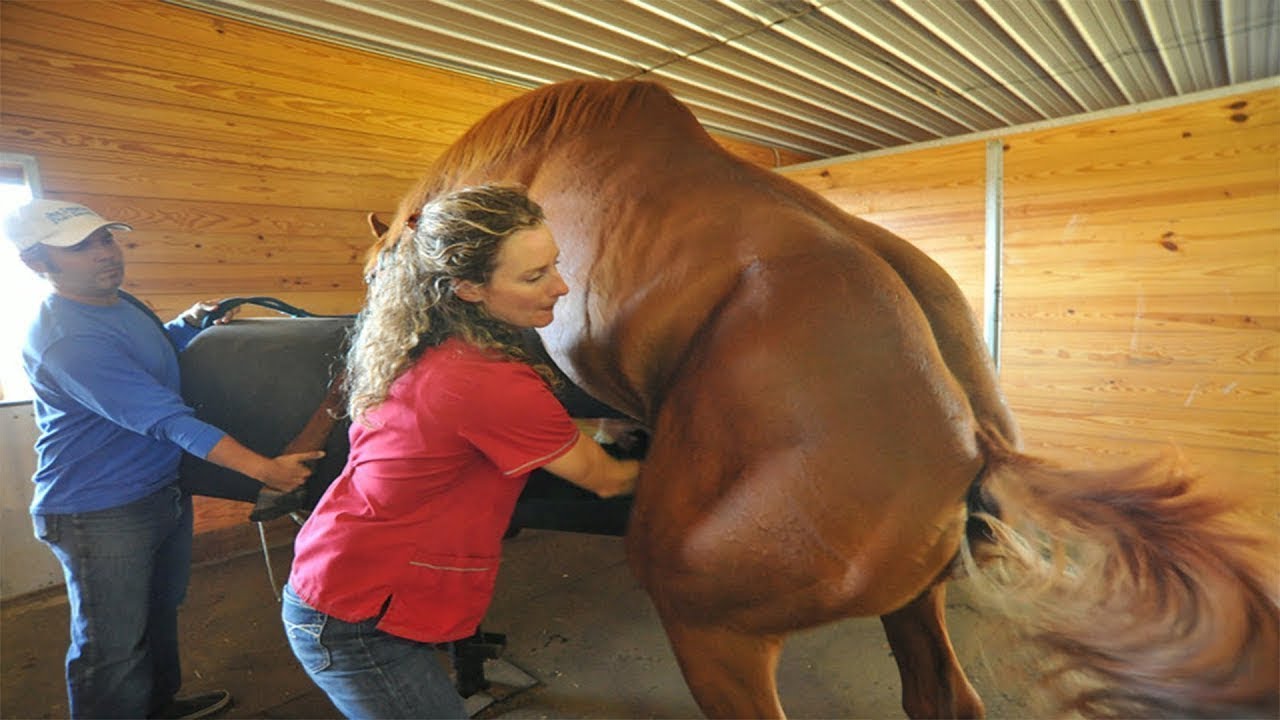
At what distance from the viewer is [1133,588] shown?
0.89 metres

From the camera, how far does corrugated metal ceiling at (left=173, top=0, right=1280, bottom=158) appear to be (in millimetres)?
1892

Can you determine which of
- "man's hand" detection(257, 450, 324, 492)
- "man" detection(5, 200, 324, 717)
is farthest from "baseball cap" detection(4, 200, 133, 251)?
"man's hand" detection(257, 450, 324, 492)

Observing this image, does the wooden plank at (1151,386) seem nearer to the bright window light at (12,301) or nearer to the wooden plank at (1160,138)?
the wooden plank at (1160,138)

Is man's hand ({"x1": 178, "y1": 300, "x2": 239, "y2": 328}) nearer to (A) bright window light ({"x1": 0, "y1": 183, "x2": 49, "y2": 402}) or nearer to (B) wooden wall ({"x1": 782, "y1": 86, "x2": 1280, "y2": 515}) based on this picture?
(A) bright window light ({"x1": 0, "y1": 183, "x2": 49, "y2": 402})

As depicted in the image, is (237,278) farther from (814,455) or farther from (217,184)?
(814,455)

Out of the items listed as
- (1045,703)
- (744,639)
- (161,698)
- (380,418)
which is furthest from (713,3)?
(161,698)

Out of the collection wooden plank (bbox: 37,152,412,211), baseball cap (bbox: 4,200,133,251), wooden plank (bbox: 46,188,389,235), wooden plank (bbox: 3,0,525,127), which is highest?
wooden plank (bbox: 3,0,525,127)

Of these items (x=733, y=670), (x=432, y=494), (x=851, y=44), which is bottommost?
(x=733, y=670)

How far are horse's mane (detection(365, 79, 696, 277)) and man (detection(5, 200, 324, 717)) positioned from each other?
0.62m

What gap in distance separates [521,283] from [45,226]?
1355 mm

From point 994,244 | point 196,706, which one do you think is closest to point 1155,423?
point 994,244

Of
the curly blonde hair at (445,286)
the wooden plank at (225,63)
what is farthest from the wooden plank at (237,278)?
the curly blonde hair at (445,286)

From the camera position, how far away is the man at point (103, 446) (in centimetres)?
152

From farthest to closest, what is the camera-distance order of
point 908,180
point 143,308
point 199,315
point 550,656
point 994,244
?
point 908,180 < point 994,244 < point 550,656 < point 199,315 < point 143,308
